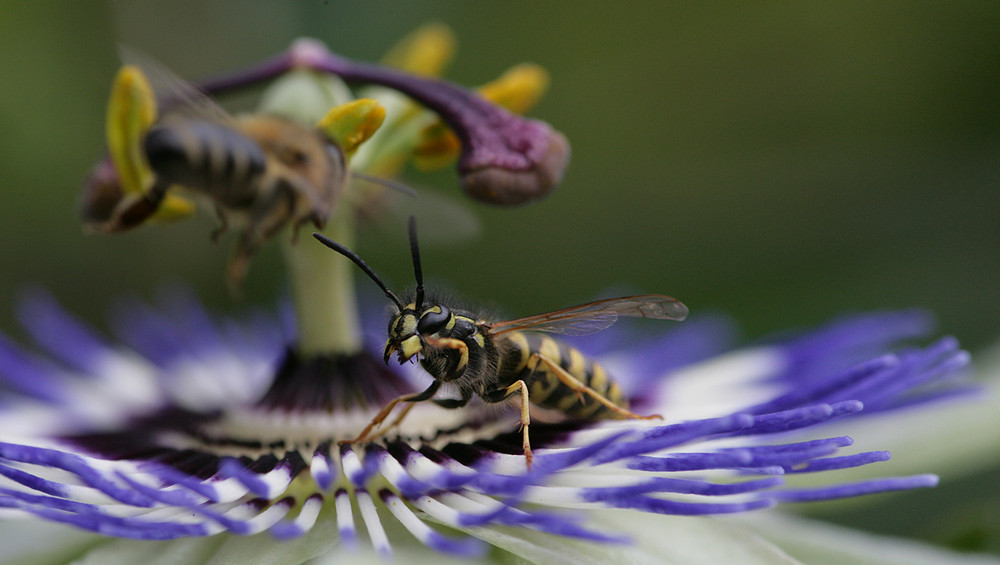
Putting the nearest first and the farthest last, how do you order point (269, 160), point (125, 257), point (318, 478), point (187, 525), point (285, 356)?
point (187, 525)
point (318, 478)
point (269, 160)
point (285, 356)
point (125, 257)

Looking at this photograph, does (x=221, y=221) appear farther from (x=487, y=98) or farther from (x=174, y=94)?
(x=487, y=98)

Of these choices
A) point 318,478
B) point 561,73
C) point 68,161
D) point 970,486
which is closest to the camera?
point 318,478

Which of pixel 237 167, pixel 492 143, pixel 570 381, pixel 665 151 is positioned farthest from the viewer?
pixel 665 151

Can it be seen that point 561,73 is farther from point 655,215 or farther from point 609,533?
point 609,533

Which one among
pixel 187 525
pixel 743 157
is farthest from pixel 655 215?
pixel 187 525

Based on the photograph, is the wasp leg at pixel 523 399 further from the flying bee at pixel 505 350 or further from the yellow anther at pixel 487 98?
the yellow anther at pixel 487 98

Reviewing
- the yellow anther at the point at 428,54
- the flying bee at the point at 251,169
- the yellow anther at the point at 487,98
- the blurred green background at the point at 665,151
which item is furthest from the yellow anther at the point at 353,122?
the blurred green background at the point at 665,151

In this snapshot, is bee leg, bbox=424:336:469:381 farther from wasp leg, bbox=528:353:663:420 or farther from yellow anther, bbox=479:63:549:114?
yellow anther, bbox=479:63:549:114

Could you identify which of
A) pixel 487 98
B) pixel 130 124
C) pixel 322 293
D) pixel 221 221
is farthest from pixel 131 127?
pixel 487 98
